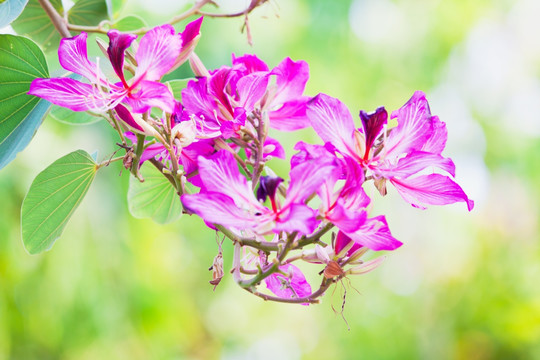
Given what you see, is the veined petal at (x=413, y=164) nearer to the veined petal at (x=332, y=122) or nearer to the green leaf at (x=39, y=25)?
the veined petal at (x=332, y=122)

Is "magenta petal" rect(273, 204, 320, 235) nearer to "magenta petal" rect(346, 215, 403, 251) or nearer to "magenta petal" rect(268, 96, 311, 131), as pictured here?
"magenta petal" rect(346, 215, 403, 251)

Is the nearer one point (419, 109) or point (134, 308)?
point (419, 109)

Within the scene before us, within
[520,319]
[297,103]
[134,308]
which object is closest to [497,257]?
[520,319]

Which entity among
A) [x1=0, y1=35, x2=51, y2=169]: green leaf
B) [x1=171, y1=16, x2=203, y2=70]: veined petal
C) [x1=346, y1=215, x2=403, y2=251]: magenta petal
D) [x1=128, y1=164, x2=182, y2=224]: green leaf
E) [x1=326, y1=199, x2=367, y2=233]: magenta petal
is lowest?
[x1=128, y1=164, x2=182, y2=224]: green leaf

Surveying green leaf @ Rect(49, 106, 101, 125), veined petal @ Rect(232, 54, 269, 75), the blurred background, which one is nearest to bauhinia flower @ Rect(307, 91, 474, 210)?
veined petal @ Rect(232, 54, 269, 75)

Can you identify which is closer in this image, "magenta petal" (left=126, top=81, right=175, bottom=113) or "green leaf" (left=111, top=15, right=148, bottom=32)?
A: "magenta petal" (left=126, top=81, right=175, bottom=113)

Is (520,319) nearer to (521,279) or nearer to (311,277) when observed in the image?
(521,279)

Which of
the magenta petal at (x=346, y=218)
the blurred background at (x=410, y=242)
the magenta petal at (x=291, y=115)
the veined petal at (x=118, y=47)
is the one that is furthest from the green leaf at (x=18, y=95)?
the blurred background at (x=410, y=242)
